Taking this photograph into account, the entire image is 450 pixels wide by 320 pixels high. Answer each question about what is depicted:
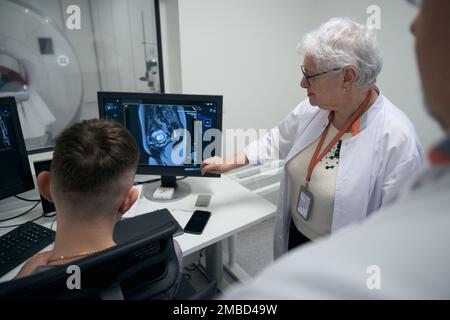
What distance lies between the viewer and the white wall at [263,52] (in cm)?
194

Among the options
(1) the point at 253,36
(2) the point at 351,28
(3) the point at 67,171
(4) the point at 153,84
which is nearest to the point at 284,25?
(1) the point at 253,36

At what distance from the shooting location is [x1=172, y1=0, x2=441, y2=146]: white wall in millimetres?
1940

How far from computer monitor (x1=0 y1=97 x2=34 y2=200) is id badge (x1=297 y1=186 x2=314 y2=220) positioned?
118cm

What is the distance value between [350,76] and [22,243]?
1357mm

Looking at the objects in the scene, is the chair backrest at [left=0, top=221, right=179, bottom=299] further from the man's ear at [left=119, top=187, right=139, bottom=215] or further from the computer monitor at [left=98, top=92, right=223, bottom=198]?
the computer monitor at [left=98, top=92, right=223, bottom=198]

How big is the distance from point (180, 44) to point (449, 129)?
1779 millimetres

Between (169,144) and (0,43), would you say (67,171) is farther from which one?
A: (0,43)

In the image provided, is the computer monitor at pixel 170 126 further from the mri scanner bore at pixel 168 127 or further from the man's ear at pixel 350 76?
the man's ear at pixel 350 76

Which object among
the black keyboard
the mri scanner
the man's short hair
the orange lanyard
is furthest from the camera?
the mri scanner

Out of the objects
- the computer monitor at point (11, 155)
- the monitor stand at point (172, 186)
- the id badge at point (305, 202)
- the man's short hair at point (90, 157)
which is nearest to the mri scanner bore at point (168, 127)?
the monitor stand at point (172, 186)

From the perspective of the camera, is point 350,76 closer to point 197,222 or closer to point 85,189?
point 197,222

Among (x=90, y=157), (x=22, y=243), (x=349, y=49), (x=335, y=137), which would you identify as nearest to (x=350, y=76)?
(x=349, y=49)

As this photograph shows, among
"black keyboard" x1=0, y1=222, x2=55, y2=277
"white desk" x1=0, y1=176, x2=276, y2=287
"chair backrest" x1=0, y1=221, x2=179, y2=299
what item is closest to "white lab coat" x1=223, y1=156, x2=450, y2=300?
"chair backrest" x1=0, y1=221, x2=179, y2=299
